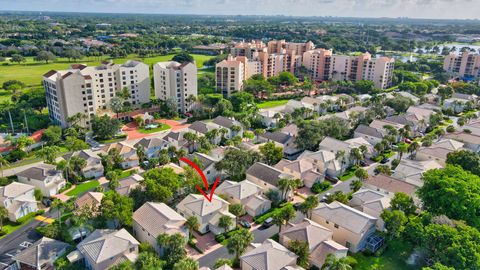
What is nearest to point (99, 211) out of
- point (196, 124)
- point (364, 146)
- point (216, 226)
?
point (216, 226)

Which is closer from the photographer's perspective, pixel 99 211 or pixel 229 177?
pixel 99 211

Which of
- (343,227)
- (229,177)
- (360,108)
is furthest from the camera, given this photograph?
(360,108)

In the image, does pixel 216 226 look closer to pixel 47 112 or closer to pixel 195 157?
pixel 195 157

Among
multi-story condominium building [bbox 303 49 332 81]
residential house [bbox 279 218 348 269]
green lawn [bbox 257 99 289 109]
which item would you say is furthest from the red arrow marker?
multi-story condominium building [bbox 303 49 332 81]

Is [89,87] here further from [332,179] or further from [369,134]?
[369,134]

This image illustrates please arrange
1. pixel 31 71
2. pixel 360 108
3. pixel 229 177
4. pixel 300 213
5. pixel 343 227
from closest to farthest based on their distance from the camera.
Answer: pixel 343 227 → pixel 300 213 → pixel 229 177 → pixel 360 108 → pixel 31 71

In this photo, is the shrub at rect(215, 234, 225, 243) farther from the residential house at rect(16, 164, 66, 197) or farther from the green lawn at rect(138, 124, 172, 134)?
the green lawn at rect(138, 124, 172, 134)

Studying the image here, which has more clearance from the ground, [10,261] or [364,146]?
[364,146]
